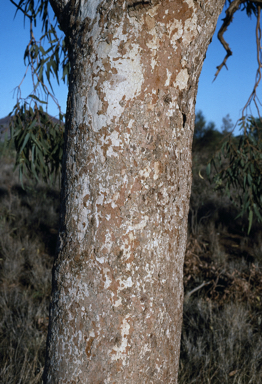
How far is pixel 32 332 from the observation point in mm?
2604

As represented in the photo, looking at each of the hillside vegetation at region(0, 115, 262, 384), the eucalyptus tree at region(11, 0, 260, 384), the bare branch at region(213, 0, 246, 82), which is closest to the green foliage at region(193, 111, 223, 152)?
the hillside vegetation at region(0, 115, 262, 384)

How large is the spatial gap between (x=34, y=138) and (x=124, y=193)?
206 cm

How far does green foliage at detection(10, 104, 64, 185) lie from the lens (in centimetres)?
267

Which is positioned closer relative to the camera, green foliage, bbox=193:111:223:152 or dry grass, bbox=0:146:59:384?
dry grass, bbox=0:146:59:384

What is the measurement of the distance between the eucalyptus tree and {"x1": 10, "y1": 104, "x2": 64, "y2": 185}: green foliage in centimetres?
190

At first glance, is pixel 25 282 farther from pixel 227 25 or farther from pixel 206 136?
pixel 206 136

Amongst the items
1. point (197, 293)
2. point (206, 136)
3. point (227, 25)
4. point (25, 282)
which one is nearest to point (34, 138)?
point (227, 25)

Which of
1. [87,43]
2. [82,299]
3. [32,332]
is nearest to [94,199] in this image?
[82,299]

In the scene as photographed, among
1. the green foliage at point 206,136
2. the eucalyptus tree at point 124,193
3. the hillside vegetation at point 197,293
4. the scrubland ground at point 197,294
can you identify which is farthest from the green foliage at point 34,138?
the green foliage at point 206,136

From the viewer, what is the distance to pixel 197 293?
11.9 ft

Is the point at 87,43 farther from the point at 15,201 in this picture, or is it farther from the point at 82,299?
the point at 15,201

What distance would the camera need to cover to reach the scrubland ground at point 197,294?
220 cm

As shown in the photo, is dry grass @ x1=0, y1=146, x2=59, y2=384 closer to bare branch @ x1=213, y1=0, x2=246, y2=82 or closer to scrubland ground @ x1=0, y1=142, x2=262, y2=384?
scrubland ground @ x1=0, y1=142, x2=262, y2=384

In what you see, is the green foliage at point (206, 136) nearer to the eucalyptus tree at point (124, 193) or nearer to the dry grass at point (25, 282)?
the dry grass at point (25, 282)
